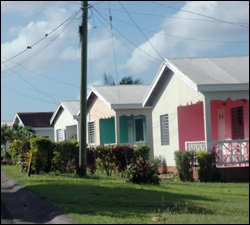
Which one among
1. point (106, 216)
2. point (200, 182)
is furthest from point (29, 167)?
point (106, 216)

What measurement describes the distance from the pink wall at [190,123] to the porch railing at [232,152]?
3.51 metres

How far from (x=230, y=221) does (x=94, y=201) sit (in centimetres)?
399

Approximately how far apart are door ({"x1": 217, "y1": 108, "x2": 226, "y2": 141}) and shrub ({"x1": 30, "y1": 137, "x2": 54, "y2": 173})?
7173 millimetres

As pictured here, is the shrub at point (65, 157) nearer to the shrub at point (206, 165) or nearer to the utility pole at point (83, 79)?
the utility pole at point (83, 79)

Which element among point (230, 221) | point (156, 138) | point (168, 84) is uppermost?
point (168, 84)

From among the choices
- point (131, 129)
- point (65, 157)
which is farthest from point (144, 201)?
point (131, 129)

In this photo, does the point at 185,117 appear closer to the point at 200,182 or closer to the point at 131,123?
the point at 200,182

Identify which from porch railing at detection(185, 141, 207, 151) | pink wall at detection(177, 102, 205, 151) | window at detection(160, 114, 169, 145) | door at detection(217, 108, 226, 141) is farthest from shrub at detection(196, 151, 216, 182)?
window at detection(160, 114, 169, 145)

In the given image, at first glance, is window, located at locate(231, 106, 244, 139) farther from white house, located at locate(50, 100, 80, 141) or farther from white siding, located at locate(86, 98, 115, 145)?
white house, located at locate(50, 100, 80, 141)

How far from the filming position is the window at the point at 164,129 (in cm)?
2558

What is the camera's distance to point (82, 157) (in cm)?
2061

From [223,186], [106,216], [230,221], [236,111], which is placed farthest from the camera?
[236,111]

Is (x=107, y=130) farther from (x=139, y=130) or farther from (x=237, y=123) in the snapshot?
(x=237, y=123)

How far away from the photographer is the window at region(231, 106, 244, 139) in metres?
23.1
